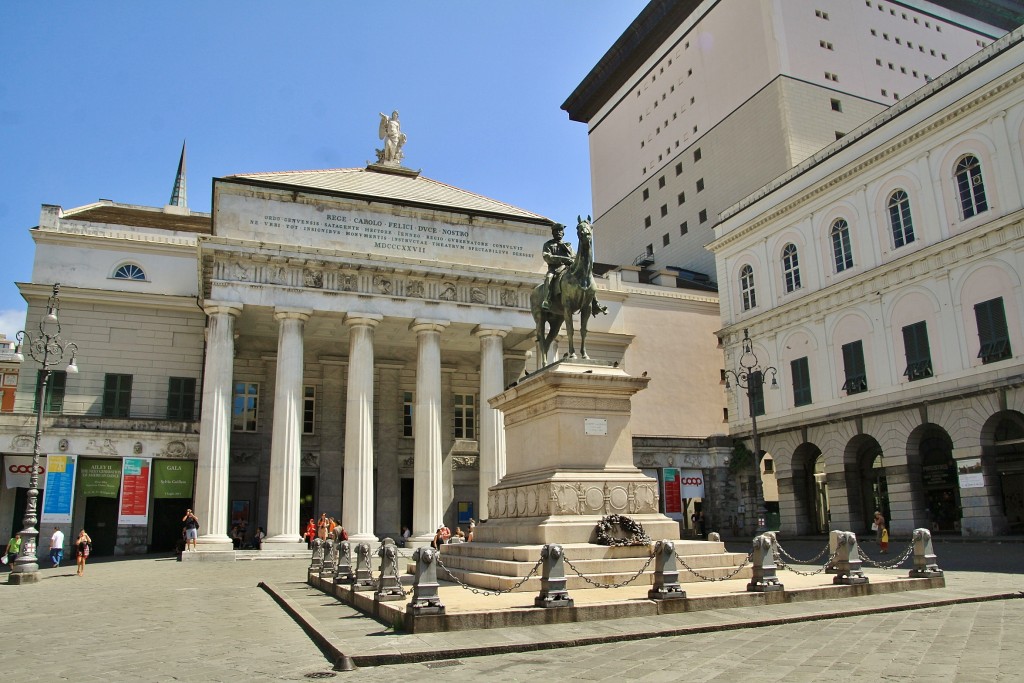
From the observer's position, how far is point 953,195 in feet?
102

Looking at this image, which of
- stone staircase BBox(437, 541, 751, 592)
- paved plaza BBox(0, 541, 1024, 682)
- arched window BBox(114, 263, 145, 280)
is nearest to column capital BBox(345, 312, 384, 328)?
arched window BBox(114, 263, 145, 280)

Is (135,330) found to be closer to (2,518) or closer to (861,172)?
(2,518)

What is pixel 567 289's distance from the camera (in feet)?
51.6

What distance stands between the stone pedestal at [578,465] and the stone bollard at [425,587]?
345 cm

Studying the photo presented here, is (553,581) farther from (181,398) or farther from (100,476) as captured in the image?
(181,398)

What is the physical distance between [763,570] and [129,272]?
3731 centimetres

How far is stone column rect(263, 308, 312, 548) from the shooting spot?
3155 centimetres

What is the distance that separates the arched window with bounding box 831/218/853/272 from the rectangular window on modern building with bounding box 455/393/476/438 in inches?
772

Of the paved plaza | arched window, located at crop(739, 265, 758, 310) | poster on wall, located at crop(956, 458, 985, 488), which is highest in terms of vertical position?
arched window, located at crop(739, 265, 758, 310)

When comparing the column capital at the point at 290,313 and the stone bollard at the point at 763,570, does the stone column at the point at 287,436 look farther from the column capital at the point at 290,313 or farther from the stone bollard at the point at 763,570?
the stone bollard at the point at 763,570

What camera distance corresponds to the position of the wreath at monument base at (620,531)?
1312 centimetres

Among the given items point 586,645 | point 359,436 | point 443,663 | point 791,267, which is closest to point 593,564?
point 586,645

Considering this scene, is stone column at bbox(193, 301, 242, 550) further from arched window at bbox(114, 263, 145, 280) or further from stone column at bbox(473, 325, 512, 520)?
stone column at bbox(473, 325, 512, 520)

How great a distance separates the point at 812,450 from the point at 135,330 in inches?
1328
